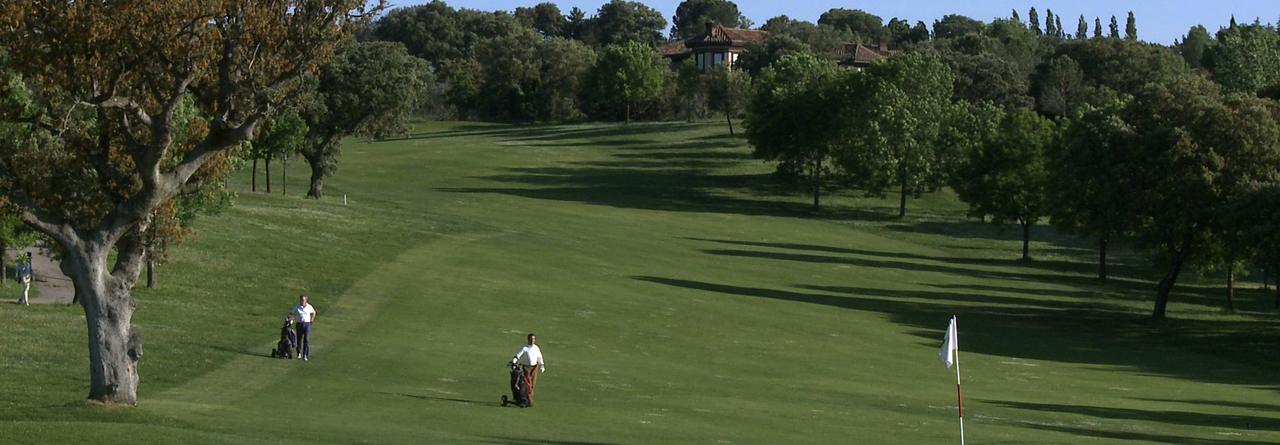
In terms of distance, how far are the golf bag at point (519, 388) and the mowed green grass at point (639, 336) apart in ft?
1.71

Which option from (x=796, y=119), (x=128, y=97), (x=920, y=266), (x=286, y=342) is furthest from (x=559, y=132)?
(x=128, y=97)

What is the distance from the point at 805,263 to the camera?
243 ft

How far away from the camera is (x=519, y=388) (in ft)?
95.4

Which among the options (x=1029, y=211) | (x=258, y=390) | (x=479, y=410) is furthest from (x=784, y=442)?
(x=1029, y=211)

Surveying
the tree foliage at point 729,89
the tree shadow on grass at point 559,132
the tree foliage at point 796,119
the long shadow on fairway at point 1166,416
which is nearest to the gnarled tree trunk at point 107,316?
the long shadow on fairway at point 1166,416

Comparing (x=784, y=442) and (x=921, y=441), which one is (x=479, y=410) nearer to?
(x=784, y=442)

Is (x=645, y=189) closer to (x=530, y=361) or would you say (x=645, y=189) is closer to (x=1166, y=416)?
(x=1166, y=416)

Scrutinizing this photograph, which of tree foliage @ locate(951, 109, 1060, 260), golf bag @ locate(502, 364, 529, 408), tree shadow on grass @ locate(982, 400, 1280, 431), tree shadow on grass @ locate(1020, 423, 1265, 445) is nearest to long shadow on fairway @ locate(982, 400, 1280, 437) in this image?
tree shadow on grass @ locate(982, 400, 1280, 431)

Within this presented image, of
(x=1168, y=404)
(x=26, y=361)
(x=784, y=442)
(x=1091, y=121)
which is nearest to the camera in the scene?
(x=784, y=442)

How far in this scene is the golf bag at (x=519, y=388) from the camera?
94.9 feet

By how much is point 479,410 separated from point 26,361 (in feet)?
38.5

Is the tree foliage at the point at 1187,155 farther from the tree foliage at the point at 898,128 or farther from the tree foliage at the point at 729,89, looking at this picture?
the tree foliage at the point at 729,89

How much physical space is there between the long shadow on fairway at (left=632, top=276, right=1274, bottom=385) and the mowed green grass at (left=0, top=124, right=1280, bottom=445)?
0.85 ft

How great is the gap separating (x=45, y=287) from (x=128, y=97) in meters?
26.6
